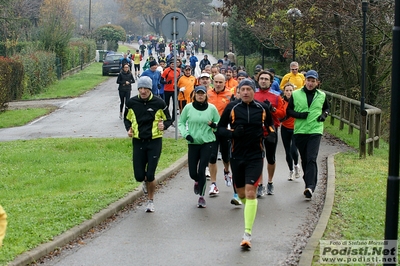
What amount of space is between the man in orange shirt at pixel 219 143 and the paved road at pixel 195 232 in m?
0.24

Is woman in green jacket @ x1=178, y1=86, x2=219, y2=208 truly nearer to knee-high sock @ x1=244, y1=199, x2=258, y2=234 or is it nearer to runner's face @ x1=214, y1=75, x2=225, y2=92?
runner's face @ x1=214, y1=75, x2=225, y2=92

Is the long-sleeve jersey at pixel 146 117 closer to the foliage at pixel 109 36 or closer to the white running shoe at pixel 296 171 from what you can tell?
the white running shoe at pixel 296 171

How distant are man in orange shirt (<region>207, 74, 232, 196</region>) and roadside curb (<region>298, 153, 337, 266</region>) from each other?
1718 millimetres

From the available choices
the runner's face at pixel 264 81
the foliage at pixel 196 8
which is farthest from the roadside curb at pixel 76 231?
the foliage at pixel 196 8

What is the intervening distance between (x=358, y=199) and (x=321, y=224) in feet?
6.26

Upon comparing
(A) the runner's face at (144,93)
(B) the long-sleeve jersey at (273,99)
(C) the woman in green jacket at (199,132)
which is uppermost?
(A) the runner's face at (144,93)

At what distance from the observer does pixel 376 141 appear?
18.0 metres

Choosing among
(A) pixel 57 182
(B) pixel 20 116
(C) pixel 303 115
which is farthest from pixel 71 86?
(C) pixel 303 115

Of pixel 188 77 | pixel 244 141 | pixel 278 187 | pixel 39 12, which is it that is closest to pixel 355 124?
pixel 188 77

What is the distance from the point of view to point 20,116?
26391 mm

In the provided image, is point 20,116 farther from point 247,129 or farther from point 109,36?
point 109,36

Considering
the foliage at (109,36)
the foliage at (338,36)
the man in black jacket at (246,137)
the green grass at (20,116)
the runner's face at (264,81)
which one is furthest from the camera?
the foliage at (109,36)

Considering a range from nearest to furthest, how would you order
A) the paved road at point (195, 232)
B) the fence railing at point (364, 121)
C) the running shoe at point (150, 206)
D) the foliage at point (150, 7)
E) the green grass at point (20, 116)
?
1. the paved road at point (195, 232)
2. the running shoe at point (150, 206)
3. the fence railing at point (364, 121)
4. the green grass at point (20, 116)
5. the foliage at point (150, 7)

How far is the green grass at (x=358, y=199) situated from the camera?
8.77 m
